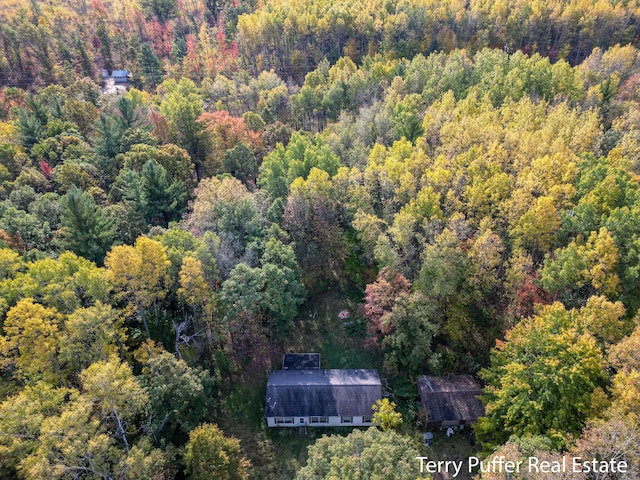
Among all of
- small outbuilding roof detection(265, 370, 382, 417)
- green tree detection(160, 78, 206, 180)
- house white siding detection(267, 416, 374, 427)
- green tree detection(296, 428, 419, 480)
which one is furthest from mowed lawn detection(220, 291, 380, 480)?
green tree detection(160, 78, 206, 180)

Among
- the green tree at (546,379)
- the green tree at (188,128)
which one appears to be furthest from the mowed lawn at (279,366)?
the green tree at (188,128)

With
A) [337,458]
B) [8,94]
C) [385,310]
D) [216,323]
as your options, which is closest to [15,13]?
[8,94]

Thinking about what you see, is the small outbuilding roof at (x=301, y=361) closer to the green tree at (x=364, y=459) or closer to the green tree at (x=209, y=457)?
the green tree at (x=209, y=457)

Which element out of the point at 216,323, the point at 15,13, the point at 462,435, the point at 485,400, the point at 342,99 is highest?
the point at 15,13

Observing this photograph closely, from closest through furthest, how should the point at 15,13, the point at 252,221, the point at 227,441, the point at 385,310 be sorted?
the point at 227,441
the point at 385,310
the point at 252,221
the point at 15,13

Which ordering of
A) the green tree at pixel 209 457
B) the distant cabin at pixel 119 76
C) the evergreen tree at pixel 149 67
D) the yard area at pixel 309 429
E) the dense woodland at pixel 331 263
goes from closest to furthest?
the dense woodland at pixel 331 263 < the green tree at pixel 209 457 < the yard area at pixel 309 429 < the evergreen tree at pixel 149 67 < the distant cabin at pixel 119 76

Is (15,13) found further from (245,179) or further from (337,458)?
(337,458)

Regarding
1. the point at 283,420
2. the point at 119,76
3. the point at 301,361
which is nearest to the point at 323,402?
the point at 283,420
